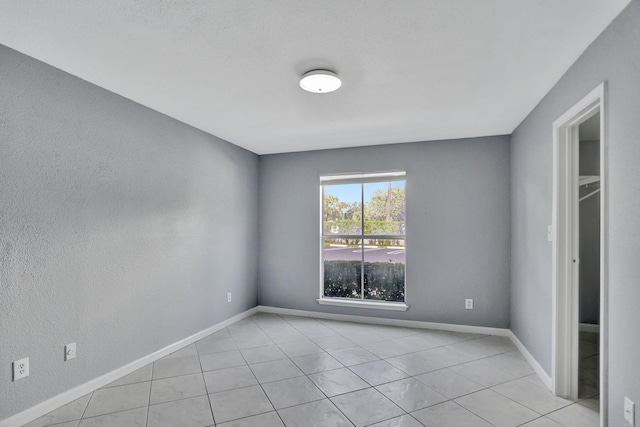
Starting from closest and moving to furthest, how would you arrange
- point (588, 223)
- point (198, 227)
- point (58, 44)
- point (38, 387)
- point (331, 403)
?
point (58, 44) < point (38, 387) < point (331, 403) < point (198, 227) < point (588, 223)

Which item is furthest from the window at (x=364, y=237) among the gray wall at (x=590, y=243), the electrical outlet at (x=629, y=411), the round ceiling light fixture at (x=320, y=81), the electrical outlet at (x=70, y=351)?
the electrical outlet at (x=70, y=351)

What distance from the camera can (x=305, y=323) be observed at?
449 cm

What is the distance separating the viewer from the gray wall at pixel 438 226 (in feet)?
13.3

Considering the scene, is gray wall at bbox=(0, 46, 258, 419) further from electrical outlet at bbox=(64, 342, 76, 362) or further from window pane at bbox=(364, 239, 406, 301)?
window pane at bbox=(364, 239, 406, 301)

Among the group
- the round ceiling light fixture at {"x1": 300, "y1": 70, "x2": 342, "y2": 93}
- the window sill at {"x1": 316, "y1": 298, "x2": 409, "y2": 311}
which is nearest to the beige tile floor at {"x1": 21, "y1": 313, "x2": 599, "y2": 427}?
the window sill at {"x1": 316, "y1": 298, "x2": 409, "y2": 311}

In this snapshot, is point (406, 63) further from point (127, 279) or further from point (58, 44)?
point (127, 279)

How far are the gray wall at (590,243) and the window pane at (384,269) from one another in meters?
2.34

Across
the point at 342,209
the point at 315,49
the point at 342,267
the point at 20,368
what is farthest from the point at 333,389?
the point at 342,209

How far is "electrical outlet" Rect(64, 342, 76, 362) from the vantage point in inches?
96.5

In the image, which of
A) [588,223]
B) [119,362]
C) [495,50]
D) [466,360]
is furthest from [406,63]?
[588,223]

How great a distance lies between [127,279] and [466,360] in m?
3.22

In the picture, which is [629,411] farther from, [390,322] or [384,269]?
[384,269]

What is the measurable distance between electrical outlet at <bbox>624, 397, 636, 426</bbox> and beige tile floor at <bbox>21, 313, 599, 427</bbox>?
67 cm

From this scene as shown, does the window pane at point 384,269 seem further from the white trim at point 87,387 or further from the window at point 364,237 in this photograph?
the white trim at point 87,387
